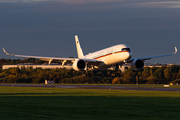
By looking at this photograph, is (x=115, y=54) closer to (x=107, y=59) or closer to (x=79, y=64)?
(x=107, y=59)

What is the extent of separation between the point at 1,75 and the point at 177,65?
70437 mm

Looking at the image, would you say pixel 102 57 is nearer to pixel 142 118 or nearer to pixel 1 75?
pixel 142 118

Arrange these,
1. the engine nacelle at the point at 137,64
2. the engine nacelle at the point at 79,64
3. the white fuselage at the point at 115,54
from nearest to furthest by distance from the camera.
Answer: the white fuselage at the point at 115,54, the engine nacelle at the point at 79,64, the engine nacelle at the point at 137,64

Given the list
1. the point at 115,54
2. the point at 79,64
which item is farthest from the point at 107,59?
the point at 79,64

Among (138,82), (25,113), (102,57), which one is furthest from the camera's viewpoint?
(138,82)

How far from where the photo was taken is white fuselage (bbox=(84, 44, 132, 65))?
187 ft

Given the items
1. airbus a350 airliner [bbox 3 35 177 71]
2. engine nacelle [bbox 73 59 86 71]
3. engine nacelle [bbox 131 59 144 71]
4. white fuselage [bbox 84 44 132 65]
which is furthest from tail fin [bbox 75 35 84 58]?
white fuselage [bbox 84 44 132 65]

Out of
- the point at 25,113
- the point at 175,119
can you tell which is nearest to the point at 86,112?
the point at 25,113

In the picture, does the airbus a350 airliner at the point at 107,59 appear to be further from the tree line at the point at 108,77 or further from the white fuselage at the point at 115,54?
the tree line at the point at 108,77

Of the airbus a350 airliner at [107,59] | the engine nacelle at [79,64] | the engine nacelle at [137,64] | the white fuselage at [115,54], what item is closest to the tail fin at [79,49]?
the airbus a350 airliner at [107,59]

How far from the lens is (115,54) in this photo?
190 ft

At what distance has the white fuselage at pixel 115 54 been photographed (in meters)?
57.0

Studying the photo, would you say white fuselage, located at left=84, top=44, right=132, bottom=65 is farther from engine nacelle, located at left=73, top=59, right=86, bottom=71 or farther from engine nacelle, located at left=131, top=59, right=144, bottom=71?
engine nacelle, located at left=131, top=59, right=144, bottom=71

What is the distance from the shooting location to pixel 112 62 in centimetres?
6025
